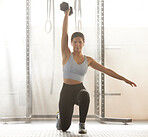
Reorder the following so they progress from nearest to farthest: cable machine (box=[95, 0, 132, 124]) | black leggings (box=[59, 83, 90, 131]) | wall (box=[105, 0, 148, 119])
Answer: black leggings (box=[59, 83, 90, 131]), cable machine (box=[95, 0, 132, 124]), wall (box=[105, 0, 148, 119])

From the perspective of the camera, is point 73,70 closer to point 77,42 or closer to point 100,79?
point 77,42

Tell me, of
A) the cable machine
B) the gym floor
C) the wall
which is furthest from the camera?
the wall

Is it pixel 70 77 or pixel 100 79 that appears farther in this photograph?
pixel 100 79

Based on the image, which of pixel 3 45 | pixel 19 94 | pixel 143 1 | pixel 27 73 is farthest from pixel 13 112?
pixel 143 1

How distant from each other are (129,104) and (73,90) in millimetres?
1334

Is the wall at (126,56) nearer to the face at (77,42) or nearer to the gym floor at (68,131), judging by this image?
the gym floor at (68,131)

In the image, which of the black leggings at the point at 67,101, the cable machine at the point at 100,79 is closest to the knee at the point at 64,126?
the black leggings at the point at 67,101

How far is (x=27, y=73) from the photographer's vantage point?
117 inches

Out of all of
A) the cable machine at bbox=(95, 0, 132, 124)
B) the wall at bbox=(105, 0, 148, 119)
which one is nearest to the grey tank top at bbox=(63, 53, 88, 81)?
the cable machine at bbox=(95, 0, 132, 124)

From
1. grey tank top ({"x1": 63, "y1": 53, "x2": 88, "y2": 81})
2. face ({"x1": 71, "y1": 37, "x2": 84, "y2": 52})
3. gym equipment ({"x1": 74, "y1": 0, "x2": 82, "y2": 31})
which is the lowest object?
grey tank top ({"x1": 63, "y1": 53, "x2": 88, "y2": 81})

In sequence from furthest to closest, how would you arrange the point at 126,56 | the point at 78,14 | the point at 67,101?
the point at 126,56
the point at 78,14
the point at 67,101

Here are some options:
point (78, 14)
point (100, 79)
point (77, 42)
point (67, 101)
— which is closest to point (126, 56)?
point (100, 79)

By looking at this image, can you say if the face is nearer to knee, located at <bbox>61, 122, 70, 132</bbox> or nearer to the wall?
knee, located at <bbox>61, 122, 70, 132</bbox>

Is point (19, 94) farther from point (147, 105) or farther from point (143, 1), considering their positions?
point (143, 1)
